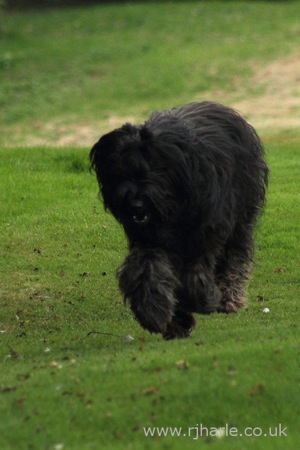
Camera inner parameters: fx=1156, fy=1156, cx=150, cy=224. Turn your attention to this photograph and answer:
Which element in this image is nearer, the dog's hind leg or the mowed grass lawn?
the mowed grass lawn

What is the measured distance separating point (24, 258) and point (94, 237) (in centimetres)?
104

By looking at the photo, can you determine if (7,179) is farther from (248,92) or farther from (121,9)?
(121,9)

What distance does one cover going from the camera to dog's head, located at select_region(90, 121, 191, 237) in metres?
8.70

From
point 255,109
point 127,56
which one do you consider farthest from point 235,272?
point 127,56

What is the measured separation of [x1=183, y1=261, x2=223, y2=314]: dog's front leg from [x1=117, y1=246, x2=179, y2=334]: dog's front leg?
0.18 meters

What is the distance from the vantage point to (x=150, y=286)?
9000mm

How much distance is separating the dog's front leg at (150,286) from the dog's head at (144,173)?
28 centimetres

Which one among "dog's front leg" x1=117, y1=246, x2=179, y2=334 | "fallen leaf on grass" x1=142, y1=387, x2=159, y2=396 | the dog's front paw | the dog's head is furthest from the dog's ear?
"fallen leaf on grass" x1=142, y1=387, x2=159, y2=396

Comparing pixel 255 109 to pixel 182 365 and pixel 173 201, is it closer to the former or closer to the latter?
pixel 173 201

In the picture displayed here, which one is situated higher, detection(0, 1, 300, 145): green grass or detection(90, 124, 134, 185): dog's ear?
detection(90, 124, 134, 185): dog's ear

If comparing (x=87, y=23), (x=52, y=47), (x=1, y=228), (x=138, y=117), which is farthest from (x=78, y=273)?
(x=87, y=23)

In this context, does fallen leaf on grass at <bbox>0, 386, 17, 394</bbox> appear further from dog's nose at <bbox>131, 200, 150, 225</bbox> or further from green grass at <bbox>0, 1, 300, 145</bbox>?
green grass at <bbox>0, 1, 300, 145</bbox>

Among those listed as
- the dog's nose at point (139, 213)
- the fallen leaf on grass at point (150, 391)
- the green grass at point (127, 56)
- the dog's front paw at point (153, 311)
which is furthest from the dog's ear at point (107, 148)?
the green grass at point (127, 56)

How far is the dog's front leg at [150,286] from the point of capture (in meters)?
8.96
